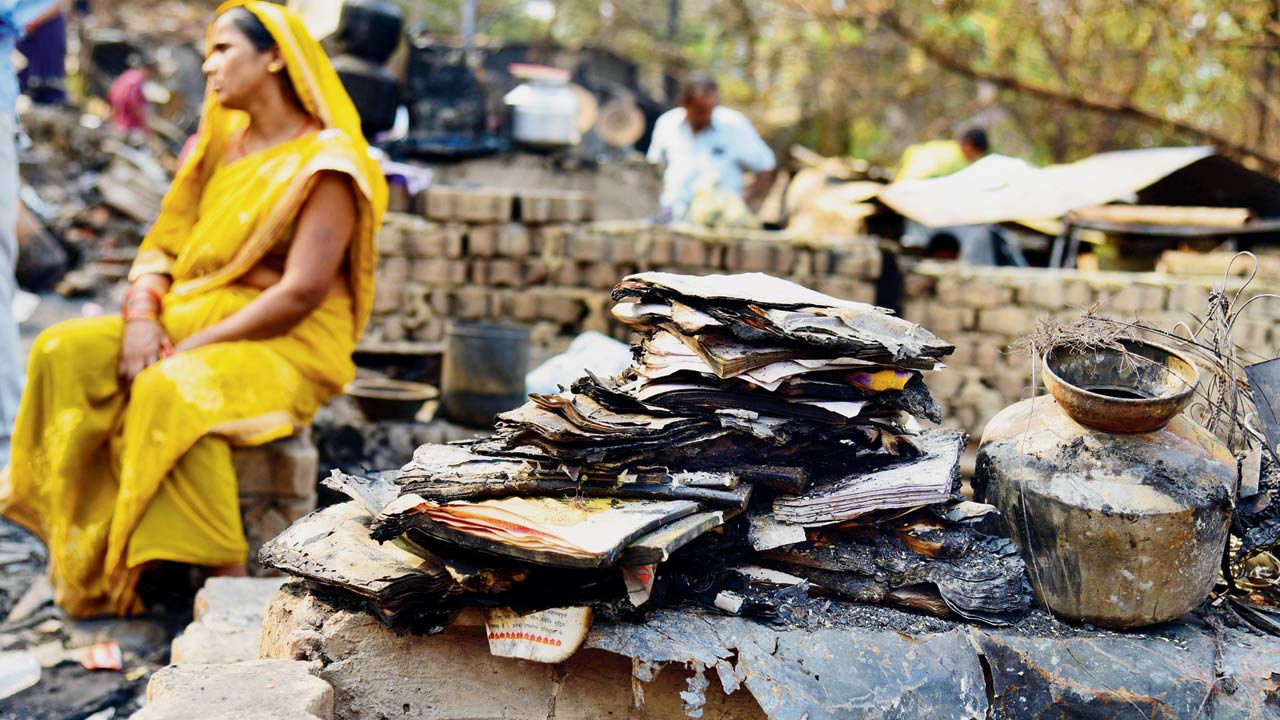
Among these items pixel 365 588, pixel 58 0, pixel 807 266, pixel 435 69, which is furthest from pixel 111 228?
pixel 365 588

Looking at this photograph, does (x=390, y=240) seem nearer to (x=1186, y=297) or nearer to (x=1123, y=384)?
(x=1123, y=384)

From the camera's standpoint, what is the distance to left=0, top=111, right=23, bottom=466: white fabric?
179 inches

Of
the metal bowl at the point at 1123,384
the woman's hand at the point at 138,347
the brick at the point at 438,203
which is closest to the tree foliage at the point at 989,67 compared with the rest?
the brick at the point at 438,203

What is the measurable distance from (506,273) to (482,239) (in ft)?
0.75

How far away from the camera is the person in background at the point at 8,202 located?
4551 millimetres

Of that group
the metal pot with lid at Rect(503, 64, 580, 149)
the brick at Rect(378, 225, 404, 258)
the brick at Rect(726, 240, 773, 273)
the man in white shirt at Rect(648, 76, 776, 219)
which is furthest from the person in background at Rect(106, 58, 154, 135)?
the brick at Rect(726, 240, 773, 273)

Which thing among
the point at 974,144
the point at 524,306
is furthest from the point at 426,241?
the point at 974,144

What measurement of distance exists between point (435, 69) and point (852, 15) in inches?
172

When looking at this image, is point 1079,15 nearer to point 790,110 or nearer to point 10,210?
point 790,110

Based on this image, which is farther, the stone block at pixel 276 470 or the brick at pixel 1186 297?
the brick at pixel 1186 297

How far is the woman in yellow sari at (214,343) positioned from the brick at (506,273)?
193 cm

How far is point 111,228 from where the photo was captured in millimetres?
10164

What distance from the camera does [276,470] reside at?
3639 millimetres

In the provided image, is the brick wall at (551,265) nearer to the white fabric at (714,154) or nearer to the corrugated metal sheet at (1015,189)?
the corrugated metal sheet at (1015,189)
